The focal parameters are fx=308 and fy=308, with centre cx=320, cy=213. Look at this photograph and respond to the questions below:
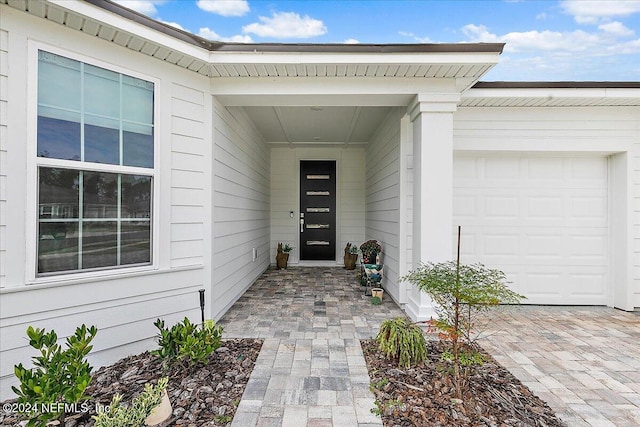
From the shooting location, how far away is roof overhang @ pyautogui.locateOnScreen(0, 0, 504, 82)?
2727 mm

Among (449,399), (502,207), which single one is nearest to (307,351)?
(449,399)

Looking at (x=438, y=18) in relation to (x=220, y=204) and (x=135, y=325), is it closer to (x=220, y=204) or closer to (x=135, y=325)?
(x=220, y=204)

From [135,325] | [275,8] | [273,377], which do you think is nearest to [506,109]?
[273,377]

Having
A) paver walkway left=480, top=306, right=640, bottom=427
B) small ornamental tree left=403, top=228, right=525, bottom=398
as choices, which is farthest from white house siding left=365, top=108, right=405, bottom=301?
small ornamental tree left=403, top=228, right=525, bottom=398

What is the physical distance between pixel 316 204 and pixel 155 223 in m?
4.51

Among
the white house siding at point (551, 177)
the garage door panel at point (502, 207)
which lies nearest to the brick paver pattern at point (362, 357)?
the white house siding at point (551, 177)

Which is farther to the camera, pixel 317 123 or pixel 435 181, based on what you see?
pixel 317 123

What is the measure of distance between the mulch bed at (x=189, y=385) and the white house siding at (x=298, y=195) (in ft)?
14.4

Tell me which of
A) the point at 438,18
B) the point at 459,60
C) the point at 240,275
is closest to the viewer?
the point at 459,60

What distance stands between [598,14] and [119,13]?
311 inches

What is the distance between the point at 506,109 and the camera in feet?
13.1

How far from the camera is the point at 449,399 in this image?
2.00 meters

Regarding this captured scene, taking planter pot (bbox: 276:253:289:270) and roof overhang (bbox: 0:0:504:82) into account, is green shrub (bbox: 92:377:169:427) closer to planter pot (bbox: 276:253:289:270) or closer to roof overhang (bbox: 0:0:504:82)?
roof overhang (bbox: 0:0:504:82)

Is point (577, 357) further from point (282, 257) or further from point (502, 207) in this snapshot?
point (282, 257)
